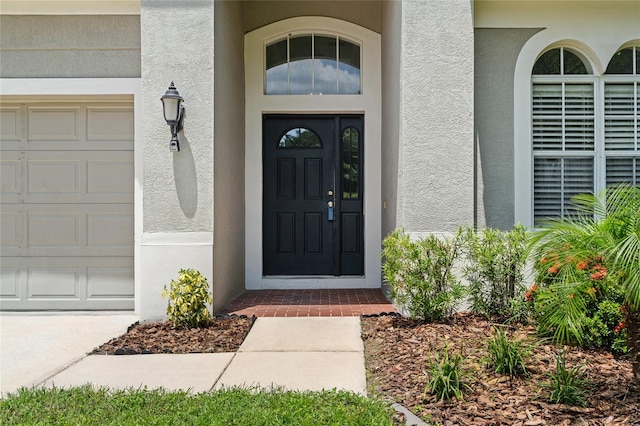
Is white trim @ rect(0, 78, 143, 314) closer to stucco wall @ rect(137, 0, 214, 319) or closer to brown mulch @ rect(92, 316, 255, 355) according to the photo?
stucco wall @ rect(137, 0, 214, 319)

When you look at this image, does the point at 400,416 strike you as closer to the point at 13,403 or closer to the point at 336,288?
the point at 13,403

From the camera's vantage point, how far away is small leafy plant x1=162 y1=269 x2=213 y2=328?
5266mm

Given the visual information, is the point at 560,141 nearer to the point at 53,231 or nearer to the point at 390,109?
the point at 390,109

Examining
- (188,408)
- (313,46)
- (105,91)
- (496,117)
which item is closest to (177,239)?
(105,91)

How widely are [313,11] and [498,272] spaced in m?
4.83

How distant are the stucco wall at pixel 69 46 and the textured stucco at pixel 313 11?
1987mm

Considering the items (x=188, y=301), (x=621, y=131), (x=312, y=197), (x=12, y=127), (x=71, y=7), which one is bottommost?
(x=188, y=301)

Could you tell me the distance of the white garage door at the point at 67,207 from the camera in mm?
6375

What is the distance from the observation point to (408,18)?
18.7 feet

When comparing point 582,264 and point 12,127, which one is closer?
point 582,264

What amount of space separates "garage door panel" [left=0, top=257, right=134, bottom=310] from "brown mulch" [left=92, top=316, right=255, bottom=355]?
97 centimetres

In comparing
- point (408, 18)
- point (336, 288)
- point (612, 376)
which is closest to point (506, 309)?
point (612, 376)

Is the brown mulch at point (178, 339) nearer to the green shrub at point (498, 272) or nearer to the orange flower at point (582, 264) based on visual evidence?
the green shrub at point (498, 272)

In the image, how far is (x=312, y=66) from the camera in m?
7.72
